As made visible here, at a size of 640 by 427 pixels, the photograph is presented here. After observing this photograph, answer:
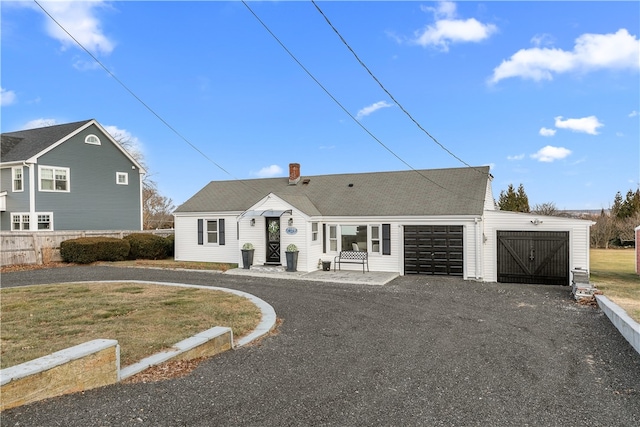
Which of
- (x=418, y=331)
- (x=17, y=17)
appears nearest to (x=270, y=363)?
(x=418, y=331)

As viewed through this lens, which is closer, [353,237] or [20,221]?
[353,237]

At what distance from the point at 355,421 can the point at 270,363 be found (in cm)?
206

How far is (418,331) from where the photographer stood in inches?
301

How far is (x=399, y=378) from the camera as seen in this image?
16.8ft

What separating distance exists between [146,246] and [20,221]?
7.90 meters

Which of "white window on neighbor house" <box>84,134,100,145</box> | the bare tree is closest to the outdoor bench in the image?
"white window on neighbor house" <box>84,134,100,145</box>

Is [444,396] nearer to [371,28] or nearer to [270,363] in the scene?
[270,363]

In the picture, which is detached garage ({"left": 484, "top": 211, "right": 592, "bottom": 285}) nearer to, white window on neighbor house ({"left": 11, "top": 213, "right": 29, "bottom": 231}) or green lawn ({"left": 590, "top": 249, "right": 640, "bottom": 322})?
green lawn ({"left": 590, "top": 249, "right": 640, "bottom": 322})

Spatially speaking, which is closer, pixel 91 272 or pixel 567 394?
pixel 567 394

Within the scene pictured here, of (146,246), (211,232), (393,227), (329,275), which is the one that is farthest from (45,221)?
(393,227)

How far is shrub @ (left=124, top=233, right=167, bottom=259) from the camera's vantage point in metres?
20.8

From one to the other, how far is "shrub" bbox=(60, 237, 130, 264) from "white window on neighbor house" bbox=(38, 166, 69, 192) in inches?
216

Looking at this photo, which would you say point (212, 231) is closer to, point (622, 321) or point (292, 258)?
point (292, 258)

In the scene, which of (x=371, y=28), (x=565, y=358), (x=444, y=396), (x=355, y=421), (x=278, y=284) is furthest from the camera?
(x=278, y=284)
